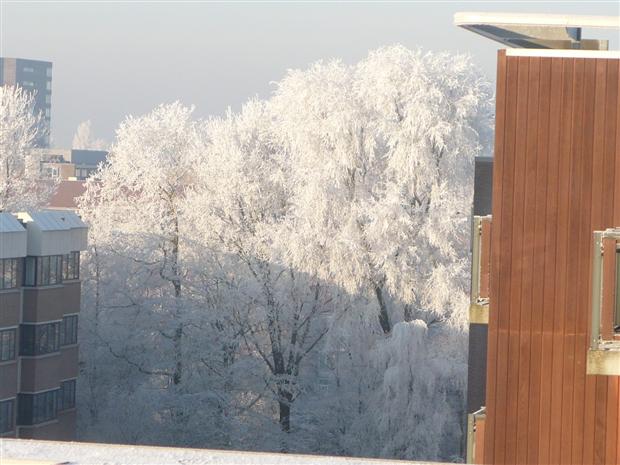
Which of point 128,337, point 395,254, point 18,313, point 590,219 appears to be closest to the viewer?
point 590,219

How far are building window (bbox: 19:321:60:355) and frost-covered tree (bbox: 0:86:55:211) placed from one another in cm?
1599

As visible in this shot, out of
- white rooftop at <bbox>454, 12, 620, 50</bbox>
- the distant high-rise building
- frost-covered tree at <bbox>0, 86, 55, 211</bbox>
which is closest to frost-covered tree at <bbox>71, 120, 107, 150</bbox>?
the distant high-rise building

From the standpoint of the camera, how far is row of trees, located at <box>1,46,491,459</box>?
107 ft

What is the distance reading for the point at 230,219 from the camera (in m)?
36.7

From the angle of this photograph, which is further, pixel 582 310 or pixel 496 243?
pixel 496 243

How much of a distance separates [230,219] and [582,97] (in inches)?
1131

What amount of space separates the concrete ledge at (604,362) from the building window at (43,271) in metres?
25.6

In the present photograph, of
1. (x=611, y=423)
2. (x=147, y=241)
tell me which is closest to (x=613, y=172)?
(x=611, y=423)

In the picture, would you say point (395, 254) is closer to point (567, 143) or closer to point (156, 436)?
point (156, 436)

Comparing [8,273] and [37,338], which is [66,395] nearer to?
[37,338]

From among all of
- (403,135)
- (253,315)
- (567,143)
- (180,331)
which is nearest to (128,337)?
(180,331)

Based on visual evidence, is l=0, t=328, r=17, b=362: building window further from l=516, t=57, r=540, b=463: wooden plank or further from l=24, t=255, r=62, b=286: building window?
l=516, t=57, r=540, b=463: wooden plank

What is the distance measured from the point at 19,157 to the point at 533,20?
4400cm

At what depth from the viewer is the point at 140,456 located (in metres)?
7.17
